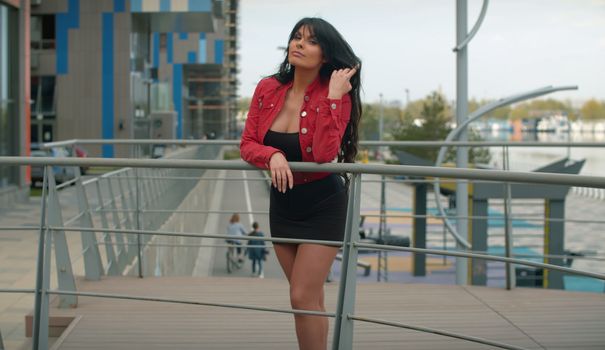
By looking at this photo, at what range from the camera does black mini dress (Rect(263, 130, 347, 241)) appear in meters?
3.50

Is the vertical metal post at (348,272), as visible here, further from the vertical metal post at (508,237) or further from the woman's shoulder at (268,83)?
the vertical metal post at (508,237)

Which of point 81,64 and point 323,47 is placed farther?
point 81,64

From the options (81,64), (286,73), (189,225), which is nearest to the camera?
(286,73)

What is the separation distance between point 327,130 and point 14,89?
19.8 m

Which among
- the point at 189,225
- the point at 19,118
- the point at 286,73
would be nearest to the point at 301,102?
the point at 286,73

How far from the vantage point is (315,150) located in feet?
11.4

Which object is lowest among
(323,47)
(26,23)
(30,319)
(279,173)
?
(30,319)

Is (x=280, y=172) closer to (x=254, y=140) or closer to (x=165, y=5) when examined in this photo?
(x=254, y=140)

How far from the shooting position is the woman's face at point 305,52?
3537 mm

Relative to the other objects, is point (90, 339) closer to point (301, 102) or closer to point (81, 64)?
point (301, 102)

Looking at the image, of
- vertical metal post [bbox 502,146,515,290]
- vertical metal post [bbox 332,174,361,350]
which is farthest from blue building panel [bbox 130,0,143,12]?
vertical metal post [bbox 332,174,361,350]

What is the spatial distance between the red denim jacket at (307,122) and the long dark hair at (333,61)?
0.16 feet

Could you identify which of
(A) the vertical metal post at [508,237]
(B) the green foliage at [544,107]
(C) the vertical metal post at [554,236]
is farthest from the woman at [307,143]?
(B) the green foliage at [544,107]

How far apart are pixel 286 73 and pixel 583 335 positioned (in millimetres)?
2427
